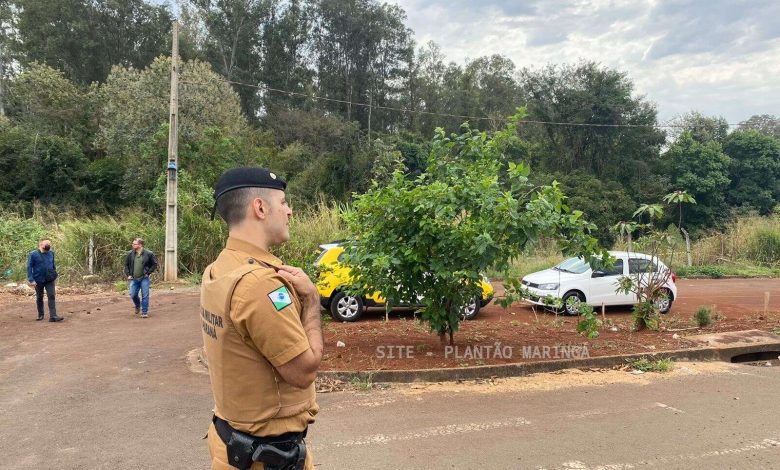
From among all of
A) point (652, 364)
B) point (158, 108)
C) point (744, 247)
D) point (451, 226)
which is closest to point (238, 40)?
point (158, 108)

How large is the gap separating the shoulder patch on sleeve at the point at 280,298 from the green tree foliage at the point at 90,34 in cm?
4505

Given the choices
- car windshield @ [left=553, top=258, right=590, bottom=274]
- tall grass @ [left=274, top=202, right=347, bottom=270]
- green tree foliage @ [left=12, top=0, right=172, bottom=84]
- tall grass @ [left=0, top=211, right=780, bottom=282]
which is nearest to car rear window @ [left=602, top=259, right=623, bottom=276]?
car windshield @ [left=553, top=258, right=590, bottom=274]

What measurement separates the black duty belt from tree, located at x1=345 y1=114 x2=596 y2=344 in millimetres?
4467

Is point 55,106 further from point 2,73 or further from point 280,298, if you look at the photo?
point 280,298

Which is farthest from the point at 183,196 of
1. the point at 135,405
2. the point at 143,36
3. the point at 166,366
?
the point at 143,36

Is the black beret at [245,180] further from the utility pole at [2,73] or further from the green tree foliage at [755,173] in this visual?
the green tree foliage at [755,173]

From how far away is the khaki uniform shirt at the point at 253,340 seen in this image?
184 centimetres

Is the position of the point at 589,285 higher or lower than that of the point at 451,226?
lower

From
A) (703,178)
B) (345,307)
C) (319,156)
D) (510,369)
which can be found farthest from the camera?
(703,178)

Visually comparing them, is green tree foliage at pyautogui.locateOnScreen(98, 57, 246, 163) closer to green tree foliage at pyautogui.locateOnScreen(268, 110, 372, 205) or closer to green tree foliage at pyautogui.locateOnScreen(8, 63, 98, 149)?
green tree foliage at pyautogui.locateOnScreen(268, 110, 372, 205)

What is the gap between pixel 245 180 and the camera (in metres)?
2.07

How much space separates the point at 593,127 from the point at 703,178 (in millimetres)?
8783

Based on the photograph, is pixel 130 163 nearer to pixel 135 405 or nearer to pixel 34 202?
pixel 34 202

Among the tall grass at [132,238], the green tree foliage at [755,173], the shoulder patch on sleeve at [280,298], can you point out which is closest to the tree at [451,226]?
the shoulder patch on sleeve at [280,298]
